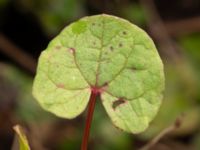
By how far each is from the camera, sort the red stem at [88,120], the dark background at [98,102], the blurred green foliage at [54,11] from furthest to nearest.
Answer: the blurred green foliage at [54,11], the dark background at [98,102], the red stem at [88,120]

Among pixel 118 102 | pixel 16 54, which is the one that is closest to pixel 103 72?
pixel 118 102

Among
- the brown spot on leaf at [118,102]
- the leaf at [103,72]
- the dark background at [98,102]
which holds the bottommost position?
the dark background at [98,102]

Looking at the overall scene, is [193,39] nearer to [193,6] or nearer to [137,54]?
[193,6]

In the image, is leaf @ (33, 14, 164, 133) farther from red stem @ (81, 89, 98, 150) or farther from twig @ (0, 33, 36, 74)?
twig @ (0, 33, 36, 74)

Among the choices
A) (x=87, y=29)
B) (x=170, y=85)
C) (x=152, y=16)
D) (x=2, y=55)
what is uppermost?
(x=87, y=29)

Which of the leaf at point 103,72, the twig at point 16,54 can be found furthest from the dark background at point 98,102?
the leaf at point 103,72

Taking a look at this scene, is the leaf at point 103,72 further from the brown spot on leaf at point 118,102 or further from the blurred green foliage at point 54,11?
the blurred green foliage at point 54,11

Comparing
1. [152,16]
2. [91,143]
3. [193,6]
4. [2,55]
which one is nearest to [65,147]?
[91,143]

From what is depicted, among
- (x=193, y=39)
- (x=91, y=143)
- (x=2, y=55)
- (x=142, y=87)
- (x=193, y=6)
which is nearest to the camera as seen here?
(x=142, y=87)
